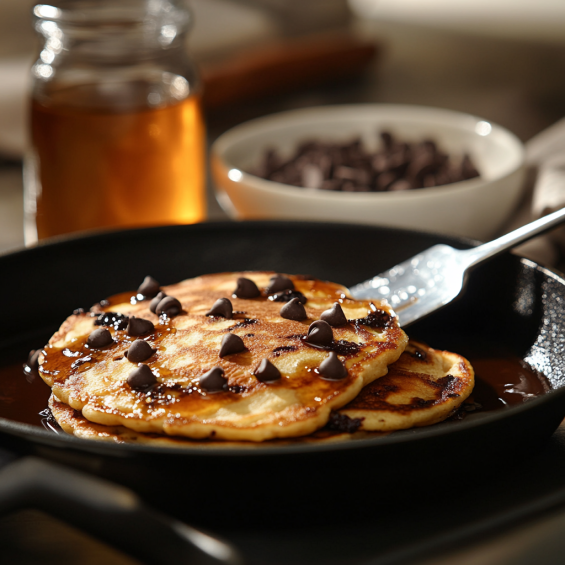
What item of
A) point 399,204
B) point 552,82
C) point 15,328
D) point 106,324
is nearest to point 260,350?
point 106,324

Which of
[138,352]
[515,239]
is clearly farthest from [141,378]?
[515,239]

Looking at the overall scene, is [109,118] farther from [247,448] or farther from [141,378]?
[247,448]

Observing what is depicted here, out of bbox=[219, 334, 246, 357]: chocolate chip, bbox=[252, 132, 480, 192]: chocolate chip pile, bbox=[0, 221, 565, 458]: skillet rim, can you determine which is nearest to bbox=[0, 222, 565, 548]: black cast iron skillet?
bbox=[0, 221, 565, 458]: skillet rim

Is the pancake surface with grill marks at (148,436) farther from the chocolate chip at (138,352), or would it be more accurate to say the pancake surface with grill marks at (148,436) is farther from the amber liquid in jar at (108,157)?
the amber liquid in jar at (108,157)

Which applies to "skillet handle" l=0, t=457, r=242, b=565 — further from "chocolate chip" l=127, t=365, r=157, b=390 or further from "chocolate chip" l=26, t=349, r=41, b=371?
"chocolate chip" l=26, t=349, r=41, b=371

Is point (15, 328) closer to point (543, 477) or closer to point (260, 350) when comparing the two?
point (260, 350)

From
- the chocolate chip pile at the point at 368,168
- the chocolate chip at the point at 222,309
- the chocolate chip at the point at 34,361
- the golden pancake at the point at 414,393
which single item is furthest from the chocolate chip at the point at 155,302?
the chocolate chip pile at the point at 368,168
